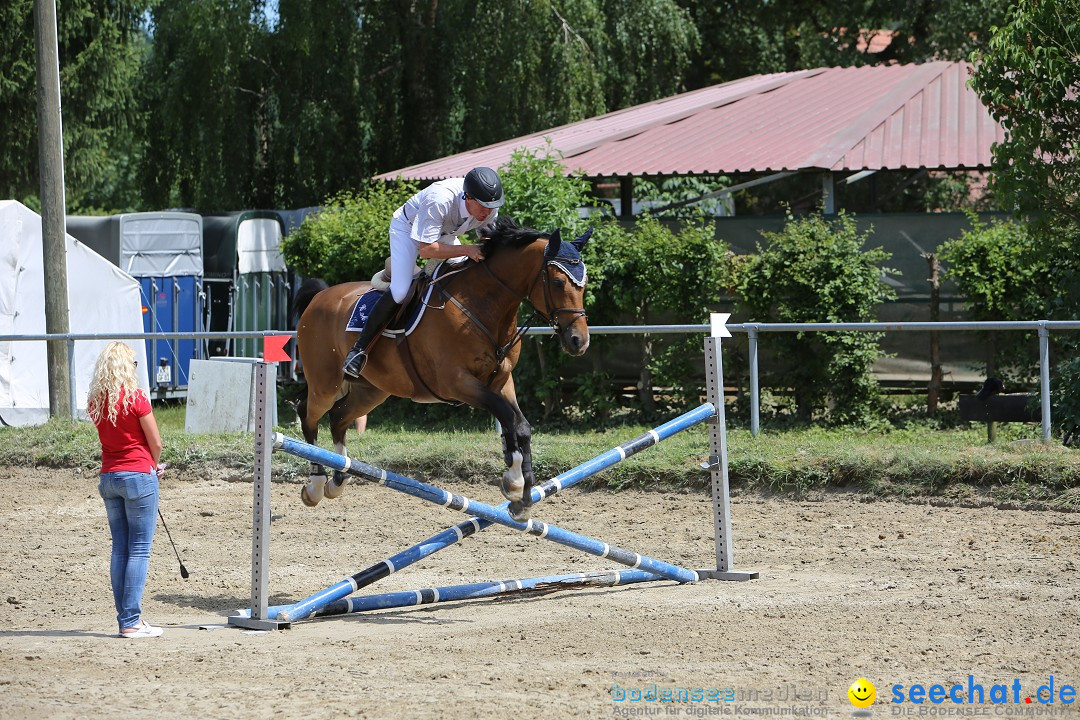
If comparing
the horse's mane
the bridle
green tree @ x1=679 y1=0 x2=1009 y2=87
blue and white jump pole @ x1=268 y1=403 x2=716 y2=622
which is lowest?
blue and white jump pole @ x1=268 y1=403 x2=716 y2=622

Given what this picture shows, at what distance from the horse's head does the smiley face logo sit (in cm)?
262

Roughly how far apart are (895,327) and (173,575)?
250 inches

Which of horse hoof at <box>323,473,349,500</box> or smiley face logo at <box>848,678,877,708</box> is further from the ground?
horse hoof at <box>323,473,349,500</box>

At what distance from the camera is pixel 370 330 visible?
7531 mm

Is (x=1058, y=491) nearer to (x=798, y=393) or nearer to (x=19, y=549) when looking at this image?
(x=798, y=393)

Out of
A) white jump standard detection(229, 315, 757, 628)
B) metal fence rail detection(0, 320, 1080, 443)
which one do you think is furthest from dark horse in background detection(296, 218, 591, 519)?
metal fence rail detection(0, 320, 1080, 443)

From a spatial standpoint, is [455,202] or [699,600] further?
[455,202]

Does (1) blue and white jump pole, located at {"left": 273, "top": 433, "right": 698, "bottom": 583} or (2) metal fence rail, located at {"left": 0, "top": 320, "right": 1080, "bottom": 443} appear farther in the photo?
(2) metal fence rail, located at {"left": 0, "top": 320, "right": 1080, "bottom": 443}

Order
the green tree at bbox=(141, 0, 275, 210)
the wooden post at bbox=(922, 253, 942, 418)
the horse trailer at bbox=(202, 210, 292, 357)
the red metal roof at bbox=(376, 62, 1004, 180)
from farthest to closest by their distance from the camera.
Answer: the green tree at bbox=(141, 0, 275, 210), the horse trailer at bbox=(202, 210, 292, 357), the red metal roof at bbox=(376, 62, 1004, 180), the wooden post at bbox=(922, 253, 942, 418)

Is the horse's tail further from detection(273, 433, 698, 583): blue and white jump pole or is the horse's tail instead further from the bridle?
detection(273, 433, 698, 583): blue and white jump pole

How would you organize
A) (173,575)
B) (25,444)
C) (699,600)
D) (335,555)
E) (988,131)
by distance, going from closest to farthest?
(699,600)
(173,575)
(335,555)
(25,444)
(988,131)

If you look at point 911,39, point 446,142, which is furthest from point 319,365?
point 911,39

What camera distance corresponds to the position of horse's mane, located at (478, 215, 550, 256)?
716 cm

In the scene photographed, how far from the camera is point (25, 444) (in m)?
12.6
